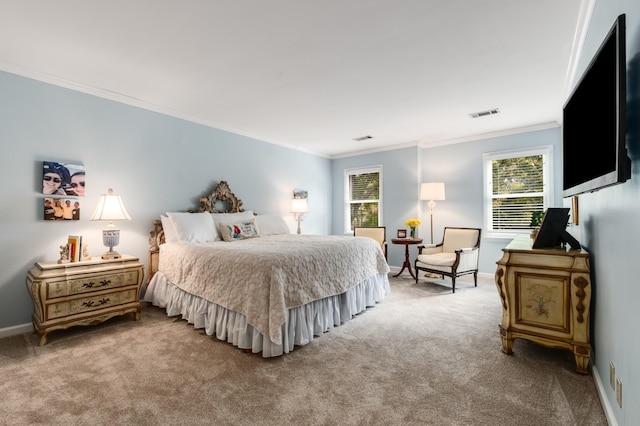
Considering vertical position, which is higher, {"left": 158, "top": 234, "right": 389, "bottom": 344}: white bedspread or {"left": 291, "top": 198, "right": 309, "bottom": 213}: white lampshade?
{"left": 291, "top": 198, "right": 309, "bottom": 213}: white lampshade

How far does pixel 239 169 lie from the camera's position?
16.4 ft

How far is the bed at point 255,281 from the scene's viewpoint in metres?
2.46

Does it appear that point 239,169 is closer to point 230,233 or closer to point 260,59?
point 230,233

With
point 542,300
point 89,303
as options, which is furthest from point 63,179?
point 542,300

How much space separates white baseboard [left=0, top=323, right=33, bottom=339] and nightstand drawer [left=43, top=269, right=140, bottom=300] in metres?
0.67

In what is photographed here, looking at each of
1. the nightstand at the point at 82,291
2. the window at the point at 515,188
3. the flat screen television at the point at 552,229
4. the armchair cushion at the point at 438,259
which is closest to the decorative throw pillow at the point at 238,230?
the nightstand at the point at 82,291

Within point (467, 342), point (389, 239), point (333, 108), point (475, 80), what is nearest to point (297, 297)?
point (467, 342)

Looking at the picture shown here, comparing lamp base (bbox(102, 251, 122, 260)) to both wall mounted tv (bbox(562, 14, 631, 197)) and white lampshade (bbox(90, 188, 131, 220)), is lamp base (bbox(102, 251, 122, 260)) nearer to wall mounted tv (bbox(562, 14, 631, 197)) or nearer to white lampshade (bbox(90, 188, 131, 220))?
white lampshade (bbox(90, 188, 131, 220))

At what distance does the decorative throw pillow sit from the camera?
4.04 m

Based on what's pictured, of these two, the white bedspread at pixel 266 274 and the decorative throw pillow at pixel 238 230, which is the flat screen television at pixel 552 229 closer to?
the white bedspread at pixel 266 274

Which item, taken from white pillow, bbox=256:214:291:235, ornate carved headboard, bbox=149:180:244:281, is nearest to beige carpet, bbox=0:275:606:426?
ornate carved headboard, bbox=149:180:244:281

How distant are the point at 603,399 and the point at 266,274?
7.29 ft

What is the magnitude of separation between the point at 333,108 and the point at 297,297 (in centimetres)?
255

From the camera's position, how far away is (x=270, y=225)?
190 inches
